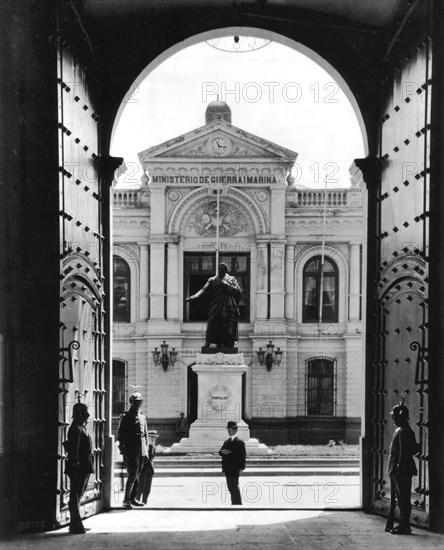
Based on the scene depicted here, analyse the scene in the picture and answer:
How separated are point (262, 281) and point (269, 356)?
2389 mm

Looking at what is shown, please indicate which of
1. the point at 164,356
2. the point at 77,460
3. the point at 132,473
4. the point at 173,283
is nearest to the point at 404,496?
the point at 77,460

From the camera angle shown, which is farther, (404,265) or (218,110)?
(218,110)

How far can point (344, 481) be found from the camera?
15883 mm

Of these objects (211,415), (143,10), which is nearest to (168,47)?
(143,10)

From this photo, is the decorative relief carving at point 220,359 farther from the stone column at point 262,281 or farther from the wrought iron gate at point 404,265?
the wrought iron gate at point 404,265

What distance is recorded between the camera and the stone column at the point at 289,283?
28.5 metres

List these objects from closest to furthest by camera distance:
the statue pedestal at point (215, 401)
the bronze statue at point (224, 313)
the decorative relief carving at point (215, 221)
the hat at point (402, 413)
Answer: the hat at point (402, 413), the statue pedestal at point (215, 401), the bronze statue at point (224, 313), the decorative relief carving at point (215, 221)

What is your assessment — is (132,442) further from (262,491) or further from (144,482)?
(262,491)

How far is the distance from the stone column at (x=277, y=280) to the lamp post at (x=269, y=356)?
3.26 feet

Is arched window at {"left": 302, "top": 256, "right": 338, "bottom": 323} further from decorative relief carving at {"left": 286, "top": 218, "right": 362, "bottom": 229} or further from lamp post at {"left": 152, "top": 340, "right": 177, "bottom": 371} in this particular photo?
lamp post at {"left": 152, "top": 340, "right": 177, "bottom": 371}

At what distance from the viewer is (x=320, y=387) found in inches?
1126

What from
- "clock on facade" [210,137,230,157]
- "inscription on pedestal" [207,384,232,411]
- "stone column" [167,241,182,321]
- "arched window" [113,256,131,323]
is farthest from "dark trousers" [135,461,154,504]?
"clock on facade" [210,137,230,157]

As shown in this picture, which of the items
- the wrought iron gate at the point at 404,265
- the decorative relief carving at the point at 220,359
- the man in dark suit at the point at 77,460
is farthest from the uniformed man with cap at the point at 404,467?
the decorative relief carving at the point at 220,359

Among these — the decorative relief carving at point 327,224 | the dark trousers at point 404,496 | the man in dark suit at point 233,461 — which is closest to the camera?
the dark trousers at point 404,496
